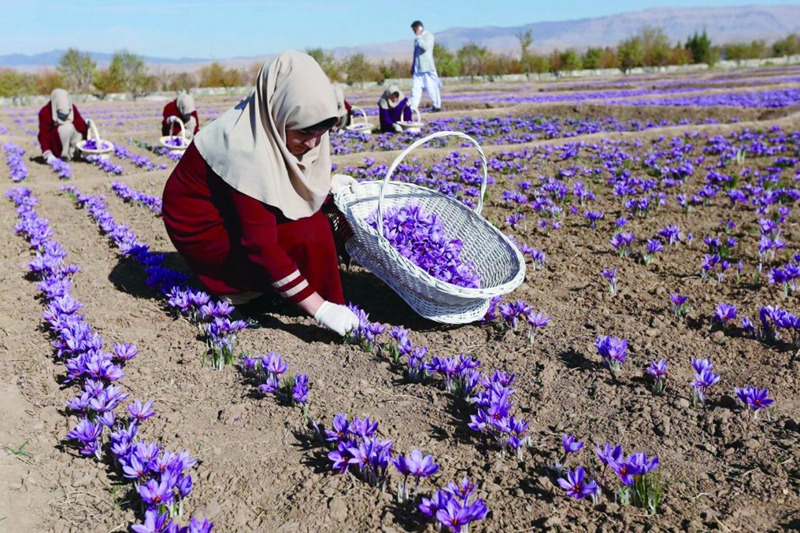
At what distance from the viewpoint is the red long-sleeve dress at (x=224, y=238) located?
13.1 feet

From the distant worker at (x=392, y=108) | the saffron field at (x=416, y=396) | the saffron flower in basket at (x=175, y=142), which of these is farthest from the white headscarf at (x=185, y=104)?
the saffron field at (x=416, y=396)

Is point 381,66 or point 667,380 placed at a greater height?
point 381,66

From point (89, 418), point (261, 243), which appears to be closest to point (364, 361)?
point (261, 243)

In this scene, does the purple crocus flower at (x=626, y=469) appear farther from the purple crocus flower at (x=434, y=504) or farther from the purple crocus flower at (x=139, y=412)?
the purple crocus flower at (x=139, y=412)

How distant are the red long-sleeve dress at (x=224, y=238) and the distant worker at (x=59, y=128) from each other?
332 inches

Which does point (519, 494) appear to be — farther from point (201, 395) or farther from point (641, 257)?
point (641, 257)

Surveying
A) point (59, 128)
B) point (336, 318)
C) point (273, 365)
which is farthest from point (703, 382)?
point (59, 128)

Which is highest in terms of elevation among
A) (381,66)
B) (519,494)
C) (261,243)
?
(381,66)

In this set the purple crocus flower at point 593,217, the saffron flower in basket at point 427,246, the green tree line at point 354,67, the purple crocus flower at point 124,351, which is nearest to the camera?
the purple crocus flower at point 124,351

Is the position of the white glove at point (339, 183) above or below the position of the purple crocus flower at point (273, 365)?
above

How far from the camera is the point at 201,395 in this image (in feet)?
11.3

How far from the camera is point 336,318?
12.6 ft

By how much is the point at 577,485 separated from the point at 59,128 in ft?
38.1

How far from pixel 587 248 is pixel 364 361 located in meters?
2.94
